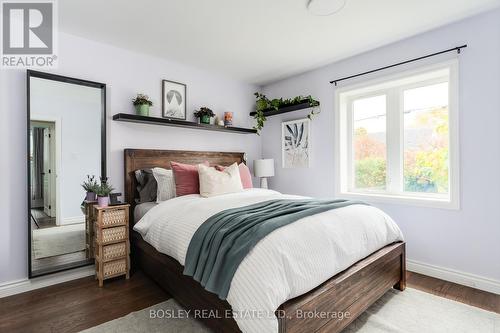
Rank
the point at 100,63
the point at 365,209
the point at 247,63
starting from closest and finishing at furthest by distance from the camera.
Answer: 1. the point at 365,209
2. the point at 100,63
3. the point at 247,63

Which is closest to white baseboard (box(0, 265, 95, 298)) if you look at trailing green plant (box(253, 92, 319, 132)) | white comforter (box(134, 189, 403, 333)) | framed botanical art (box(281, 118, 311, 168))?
white comforter (box(134, 189, 403, 333))

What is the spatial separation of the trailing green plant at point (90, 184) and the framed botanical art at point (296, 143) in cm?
263

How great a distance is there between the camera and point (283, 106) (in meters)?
4.01

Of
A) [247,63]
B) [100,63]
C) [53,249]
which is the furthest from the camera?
[247,63]

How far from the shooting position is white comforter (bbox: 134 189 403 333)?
1.35 m

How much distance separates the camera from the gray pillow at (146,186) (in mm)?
2980

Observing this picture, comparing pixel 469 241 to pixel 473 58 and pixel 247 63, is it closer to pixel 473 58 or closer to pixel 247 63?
pixel 473 58

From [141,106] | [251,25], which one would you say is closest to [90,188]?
[141,106]

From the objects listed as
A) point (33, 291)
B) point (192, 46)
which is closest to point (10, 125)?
point (33, 291)

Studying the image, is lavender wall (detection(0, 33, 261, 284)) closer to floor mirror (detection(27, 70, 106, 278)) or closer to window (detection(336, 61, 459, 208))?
floor mirror (detection(27, 70, 106, 278))

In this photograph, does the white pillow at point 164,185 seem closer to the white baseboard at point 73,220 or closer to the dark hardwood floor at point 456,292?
the white baseboard at point 73,220

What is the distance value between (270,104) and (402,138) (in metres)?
2.00

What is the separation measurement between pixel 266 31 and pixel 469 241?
113 inches

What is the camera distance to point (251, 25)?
261 cm
